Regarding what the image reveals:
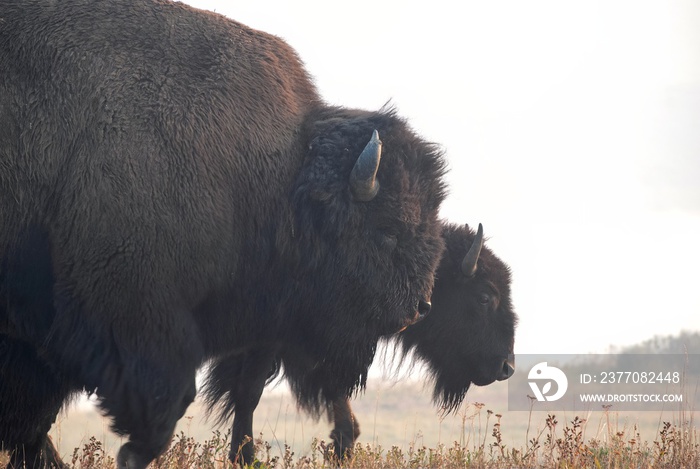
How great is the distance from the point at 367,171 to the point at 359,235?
16.2 inches

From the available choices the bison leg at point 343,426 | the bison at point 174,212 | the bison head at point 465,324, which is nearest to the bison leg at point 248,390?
the bison leg at point 343,426

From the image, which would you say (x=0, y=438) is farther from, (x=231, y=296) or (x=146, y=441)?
(x=231, y=296)

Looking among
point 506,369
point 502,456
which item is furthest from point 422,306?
point 506,369

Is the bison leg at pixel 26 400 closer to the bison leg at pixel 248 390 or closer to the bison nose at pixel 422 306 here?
the bison leg at pixel 248 390

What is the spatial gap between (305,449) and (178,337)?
2711 mm

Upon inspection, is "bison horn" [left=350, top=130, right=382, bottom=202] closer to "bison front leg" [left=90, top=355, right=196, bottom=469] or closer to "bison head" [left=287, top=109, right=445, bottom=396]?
"bison head" [left=287, top=109, right=445, bottom=396]

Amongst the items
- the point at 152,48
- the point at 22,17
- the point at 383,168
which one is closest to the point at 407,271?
the point at 383,168

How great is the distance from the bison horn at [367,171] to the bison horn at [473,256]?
2747 mm

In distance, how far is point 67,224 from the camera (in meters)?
5.19

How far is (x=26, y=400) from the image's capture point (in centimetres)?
591

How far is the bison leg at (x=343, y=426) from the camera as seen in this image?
328 inches

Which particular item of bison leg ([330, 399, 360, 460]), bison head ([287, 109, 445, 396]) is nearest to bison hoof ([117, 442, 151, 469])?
bison head ([287, 109, 445, 396])

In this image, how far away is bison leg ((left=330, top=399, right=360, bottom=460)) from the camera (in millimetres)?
8336

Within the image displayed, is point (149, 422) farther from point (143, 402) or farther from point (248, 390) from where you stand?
point (248, 390)
